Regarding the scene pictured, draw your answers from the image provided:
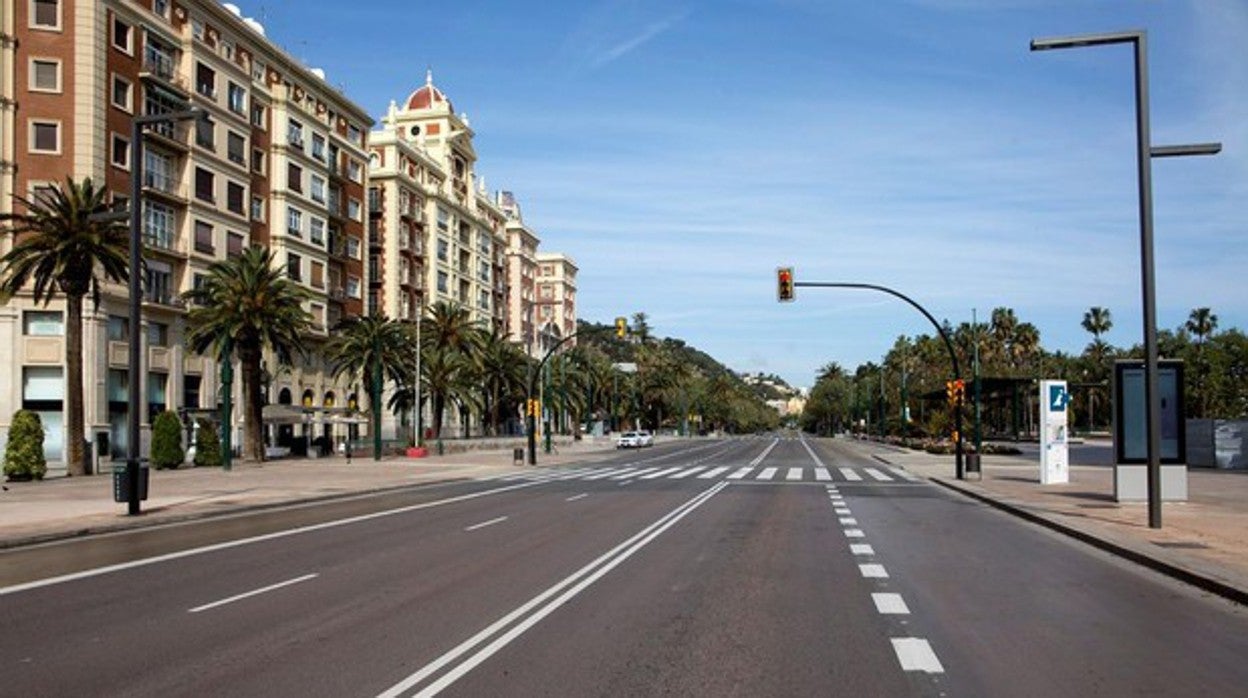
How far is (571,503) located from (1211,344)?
6936 cm

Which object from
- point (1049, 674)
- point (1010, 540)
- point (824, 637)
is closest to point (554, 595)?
point (824, 637)

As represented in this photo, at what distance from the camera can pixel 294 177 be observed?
2795 inches

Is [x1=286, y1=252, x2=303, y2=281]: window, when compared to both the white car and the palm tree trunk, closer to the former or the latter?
the white car

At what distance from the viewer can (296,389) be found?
72000mm

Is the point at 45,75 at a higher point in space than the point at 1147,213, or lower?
higher

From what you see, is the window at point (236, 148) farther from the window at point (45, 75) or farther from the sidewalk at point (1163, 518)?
the sidewalk at point (1163, 518)

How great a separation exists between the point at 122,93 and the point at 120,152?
291 centimetres

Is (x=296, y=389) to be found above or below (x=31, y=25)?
below

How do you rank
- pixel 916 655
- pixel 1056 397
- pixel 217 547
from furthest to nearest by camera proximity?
pixel 1056 397
pixel 217 547
pixel 916 655

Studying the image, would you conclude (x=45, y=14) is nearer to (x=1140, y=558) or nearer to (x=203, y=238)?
(x=203, y=238)

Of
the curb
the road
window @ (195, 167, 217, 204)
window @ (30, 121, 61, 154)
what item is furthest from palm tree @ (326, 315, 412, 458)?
the road

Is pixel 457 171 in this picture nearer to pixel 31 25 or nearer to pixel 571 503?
pixel 31 25

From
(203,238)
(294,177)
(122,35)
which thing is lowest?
(203,238)

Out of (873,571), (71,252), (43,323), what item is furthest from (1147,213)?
(43,323)
